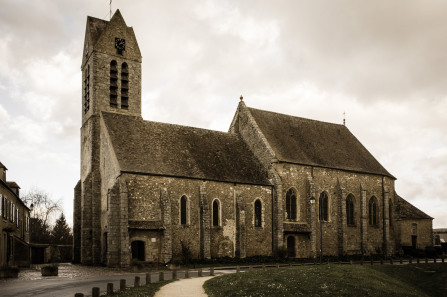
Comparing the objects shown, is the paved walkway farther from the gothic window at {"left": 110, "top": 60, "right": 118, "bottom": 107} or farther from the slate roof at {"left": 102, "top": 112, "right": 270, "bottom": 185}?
the gothic window at {"left": 110, "top": 60, "right": 118, "bottom": 107}

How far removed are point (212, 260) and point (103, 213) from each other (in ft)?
31.3

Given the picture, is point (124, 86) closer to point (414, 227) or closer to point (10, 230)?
point (10, 230)

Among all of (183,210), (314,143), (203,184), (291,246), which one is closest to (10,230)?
(183,210)

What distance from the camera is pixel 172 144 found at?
4228cm

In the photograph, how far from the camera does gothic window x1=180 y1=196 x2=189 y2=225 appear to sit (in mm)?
39219

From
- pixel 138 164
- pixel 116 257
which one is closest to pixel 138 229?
pixel 116 257

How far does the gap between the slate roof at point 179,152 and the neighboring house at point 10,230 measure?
8364 millimetres

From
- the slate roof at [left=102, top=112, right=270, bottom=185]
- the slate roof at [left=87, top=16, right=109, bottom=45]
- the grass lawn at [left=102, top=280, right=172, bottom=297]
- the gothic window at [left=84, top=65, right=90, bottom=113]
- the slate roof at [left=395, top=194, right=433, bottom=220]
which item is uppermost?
the slate roof at [left=87, top=16, right=109, bottom=45]

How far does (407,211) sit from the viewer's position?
180 ft

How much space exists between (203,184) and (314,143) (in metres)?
14.5

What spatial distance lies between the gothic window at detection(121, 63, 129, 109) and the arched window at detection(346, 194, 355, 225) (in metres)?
22.7

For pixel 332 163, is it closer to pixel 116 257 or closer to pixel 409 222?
pixel 409 222

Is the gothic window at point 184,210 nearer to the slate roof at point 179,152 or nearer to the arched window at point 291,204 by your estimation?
the slate roof at point 179,152

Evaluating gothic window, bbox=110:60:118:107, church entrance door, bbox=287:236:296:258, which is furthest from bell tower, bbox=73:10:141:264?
church entrance door, bbox=287:236:296:258
